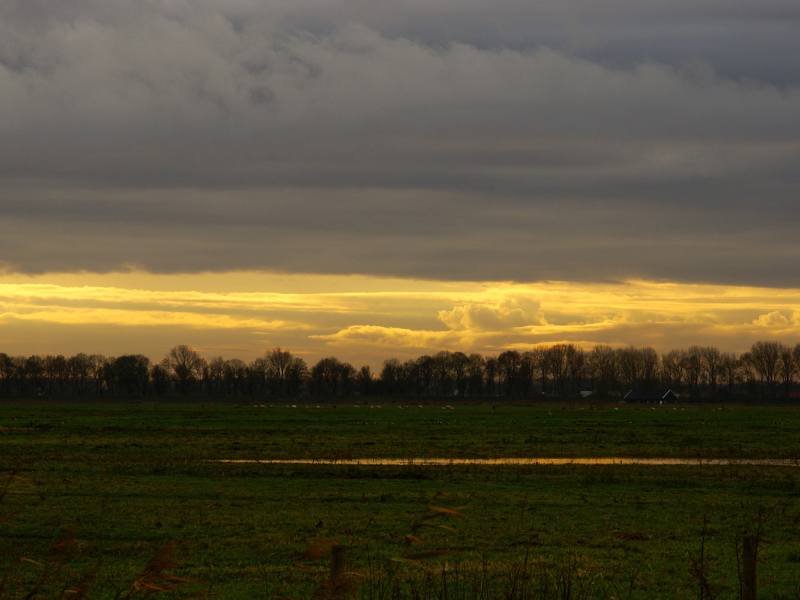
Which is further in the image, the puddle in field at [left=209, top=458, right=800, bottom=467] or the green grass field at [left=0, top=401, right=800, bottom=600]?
the puddle in field at [left=209, top=458, right=800, bottom=467]

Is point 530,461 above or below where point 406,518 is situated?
below

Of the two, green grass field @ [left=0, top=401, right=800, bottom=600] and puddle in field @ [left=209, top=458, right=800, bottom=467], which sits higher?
green grass field @ [left=0, top=401, right=800, bottom=600]

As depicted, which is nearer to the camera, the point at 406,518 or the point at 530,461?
the point at 406,518

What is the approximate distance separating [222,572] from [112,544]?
4.10m

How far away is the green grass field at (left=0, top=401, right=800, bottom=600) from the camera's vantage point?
1313cm

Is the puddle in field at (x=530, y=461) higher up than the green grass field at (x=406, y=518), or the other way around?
the green grass field at (x=406, y=518)

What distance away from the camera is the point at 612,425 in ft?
247

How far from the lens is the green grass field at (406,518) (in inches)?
517

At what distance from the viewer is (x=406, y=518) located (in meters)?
20.3

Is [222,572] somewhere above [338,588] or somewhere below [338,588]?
below

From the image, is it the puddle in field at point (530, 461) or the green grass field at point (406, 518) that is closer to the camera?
the green grass field at point (406, 518)

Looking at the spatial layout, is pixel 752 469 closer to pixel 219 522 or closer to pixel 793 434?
pixel 219 522

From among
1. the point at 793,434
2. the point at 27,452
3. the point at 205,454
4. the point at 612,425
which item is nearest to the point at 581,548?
the point at 205,454

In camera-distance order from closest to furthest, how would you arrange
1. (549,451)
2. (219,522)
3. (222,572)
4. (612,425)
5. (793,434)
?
(222,572)
(219,522)
(549,451)
(793,434)
(612,425)
